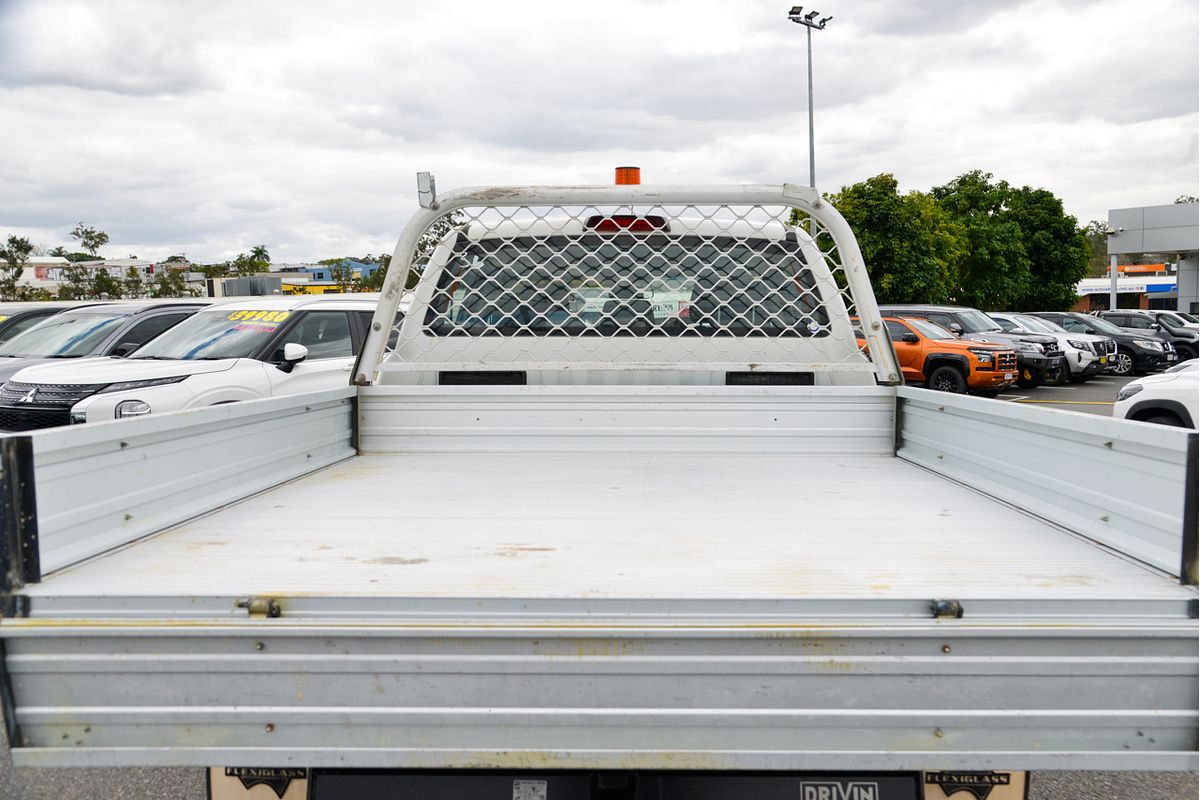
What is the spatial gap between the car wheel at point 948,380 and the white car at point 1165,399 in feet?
18.1

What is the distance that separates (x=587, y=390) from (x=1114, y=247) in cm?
4300

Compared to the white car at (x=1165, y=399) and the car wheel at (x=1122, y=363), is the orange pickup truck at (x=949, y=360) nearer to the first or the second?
the white car at (x=1165, y=399)

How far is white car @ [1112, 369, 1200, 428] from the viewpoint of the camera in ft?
25.2

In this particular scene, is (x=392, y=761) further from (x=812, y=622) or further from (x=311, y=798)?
(x=812, y=622)

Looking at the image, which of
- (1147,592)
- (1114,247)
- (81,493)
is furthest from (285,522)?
(1114,247)

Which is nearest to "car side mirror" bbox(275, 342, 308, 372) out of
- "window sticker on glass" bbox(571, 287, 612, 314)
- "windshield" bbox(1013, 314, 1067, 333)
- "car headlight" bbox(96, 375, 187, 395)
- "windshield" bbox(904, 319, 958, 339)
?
"car headlight" bbox(96, 375, 187, 395)

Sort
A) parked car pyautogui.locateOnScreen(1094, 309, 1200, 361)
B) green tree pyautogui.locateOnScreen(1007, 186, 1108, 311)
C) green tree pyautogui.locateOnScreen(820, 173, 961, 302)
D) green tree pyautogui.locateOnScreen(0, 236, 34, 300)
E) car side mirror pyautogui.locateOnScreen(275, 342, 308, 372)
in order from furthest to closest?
green tree pyautogui.locateOnScreen(1007, 186, 1108, 311)
green tree pyautogui.locateOnScreen(0, 236, 34, 300)
green tree pyautogui.locateOnScreen(820, 173, 961, 302)
parked car pyautogui.locateOnScreen(1094, 309, 1200, 361)
car side mirror pyautogui.locateOnScreen(275, 342, 308, 372)

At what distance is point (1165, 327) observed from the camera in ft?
72.6

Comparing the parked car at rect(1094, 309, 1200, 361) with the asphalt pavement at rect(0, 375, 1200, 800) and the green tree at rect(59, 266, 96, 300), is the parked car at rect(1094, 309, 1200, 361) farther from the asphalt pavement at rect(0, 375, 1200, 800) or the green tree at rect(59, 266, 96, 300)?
the green tree at rect(59, 266, 96, 300)

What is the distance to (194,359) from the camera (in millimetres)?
7137

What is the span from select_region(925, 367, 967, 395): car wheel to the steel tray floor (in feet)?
39.1

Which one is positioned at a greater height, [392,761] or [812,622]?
[812,622]

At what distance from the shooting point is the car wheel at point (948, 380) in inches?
544

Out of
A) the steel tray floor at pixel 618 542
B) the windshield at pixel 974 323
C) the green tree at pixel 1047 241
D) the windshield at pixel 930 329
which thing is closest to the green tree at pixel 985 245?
the green tree at pixel 1047 241
